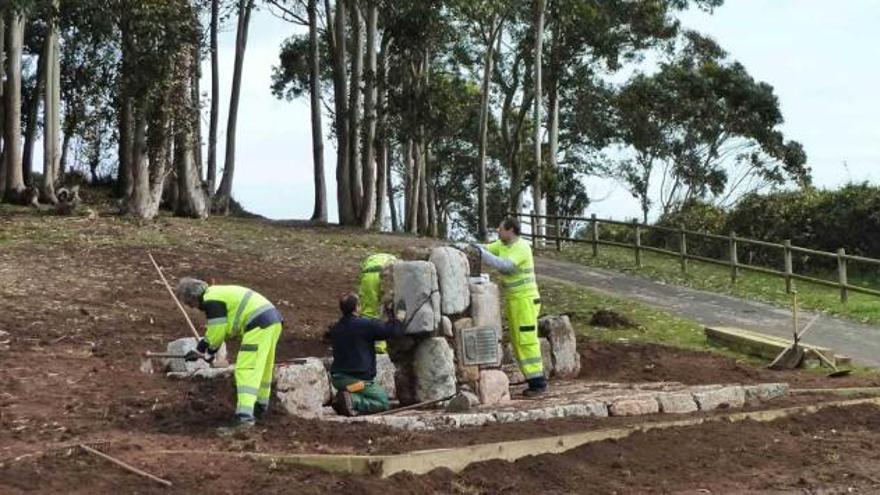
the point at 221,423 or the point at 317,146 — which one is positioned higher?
the point at 317,146

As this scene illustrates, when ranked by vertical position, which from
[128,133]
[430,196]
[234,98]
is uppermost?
[234,98]

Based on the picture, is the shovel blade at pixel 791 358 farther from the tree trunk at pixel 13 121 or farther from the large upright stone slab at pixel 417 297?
the tree trunk at pixel 13 121

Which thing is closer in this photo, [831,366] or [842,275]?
[831,366]

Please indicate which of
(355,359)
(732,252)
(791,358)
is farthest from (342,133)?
(355,359)

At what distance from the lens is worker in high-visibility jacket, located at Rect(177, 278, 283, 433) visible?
887 centimetres

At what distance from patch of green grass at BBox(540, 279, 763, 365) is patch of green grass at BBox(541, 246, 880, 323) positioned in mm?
3134

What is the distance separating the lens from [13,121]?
87.4 ft

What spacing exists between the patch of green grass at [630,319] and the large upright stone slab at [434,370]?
5350 millimetres

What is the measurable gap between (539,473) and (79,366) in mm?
5697

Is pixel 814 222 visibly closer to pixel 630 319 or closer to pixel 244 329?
pixel 630 319

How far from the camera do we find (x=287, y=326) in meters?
14.9

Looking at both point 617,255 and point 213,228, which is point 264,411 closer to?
point 213,228

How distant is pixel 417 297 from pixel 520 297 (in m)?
1.38

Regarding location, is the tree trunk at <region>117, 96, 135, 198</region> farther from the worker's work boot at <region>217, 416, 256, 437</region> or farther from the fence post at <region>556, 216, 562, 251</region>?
the worker's work boot at <region>217, 416, 256, 437</region>
